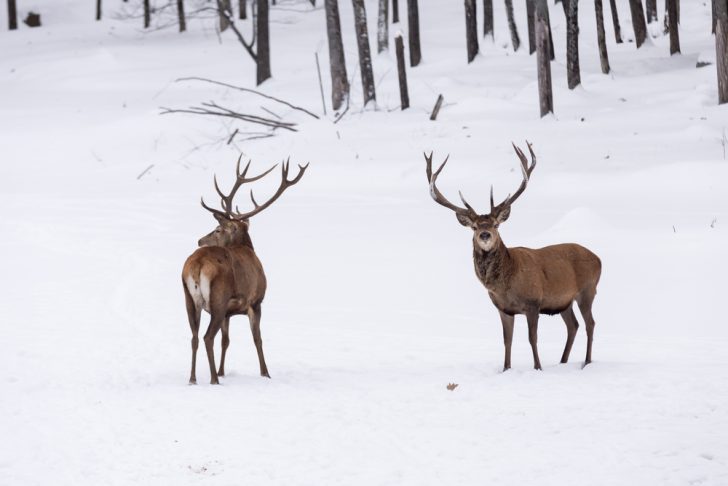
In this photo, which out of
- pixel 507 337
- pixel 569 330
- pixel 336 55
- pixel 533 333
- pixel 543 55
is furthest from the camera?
pixel 336 55

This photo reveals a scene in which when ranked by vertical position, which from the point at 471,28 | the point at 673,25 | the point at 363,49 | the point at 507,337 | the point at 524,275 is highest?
the point at 363,49

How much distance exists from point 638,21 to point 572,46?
23.1ft

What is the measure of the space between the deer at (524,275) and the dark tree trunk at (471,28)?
2038 centimetres

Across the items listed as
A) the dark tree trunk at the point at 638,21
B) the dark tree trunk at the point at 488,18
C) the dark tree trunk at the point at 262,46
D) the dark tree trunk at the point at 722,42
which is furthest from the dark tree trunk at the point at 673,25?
the dark tree trunk at the point at 262,46

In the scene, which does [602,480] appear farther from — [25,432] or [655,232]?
[655,232]

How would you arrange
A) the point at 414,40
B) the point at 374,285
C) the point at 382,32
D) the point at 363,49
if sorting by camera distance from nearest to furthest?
the point at 374,285 → the point at 363,49 → the point at 414,40 → the point at 382,32

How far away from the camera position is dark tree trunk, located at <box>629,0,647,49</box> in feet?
95.0

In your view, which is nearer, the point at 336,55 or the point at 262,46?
the point at 336,55

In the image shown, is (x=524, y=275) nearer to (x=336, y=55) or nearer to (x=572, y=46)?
(x=572, y=46)

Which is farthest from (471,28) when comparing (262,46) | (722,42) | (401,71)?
(722,42)

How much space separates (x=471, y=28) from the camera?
95.3 ft

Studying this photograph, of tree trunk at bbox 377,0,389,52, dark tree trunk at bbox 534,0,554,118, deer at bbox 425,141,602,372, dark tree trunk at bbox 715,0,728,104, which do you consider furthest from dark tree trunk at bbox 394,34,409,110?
deer at bbox 425,141,602,372

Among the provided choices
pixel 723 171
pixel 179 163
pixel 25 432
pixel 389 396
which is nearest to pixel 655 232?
pixel 723 171

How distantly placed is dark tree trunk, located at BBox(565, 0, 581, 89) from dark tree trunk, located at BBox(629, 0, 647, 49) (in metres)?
6.08
